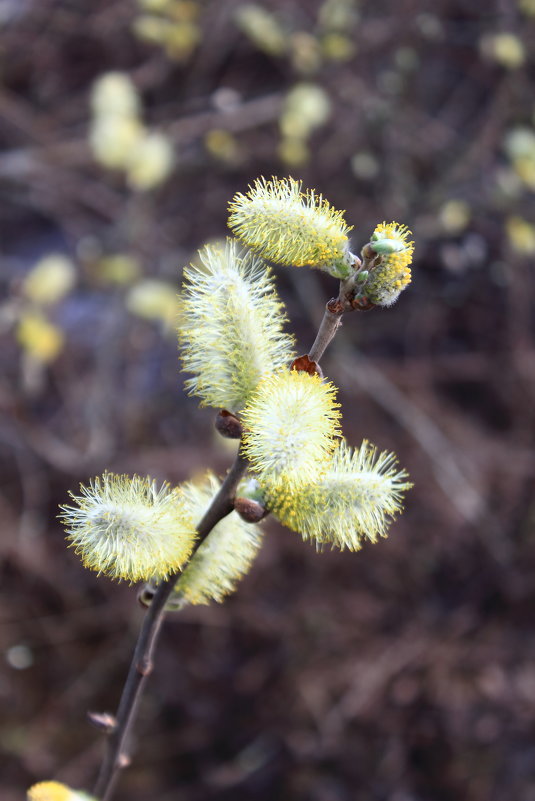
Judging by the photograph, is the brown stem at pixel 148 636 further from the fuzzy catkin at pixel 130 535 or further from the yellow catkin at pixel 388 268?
the yellow catkin at pixel 388 268

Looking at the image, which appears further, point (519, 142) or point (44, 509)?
point (44, 509)

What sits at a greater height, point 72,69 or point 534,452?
point 72,69

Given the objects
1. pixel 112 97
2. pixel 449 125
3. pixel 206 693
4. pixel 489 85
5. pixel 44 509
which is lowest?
pixel 206 693

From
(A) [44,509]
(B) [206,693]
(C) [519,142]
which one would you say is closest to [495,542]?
(B) [206,693]

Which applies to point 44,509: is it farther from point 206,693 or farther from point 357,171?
point 357,171

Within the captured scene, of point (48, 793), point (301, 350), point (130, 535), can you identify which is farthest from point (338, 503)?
point (301, 350)
